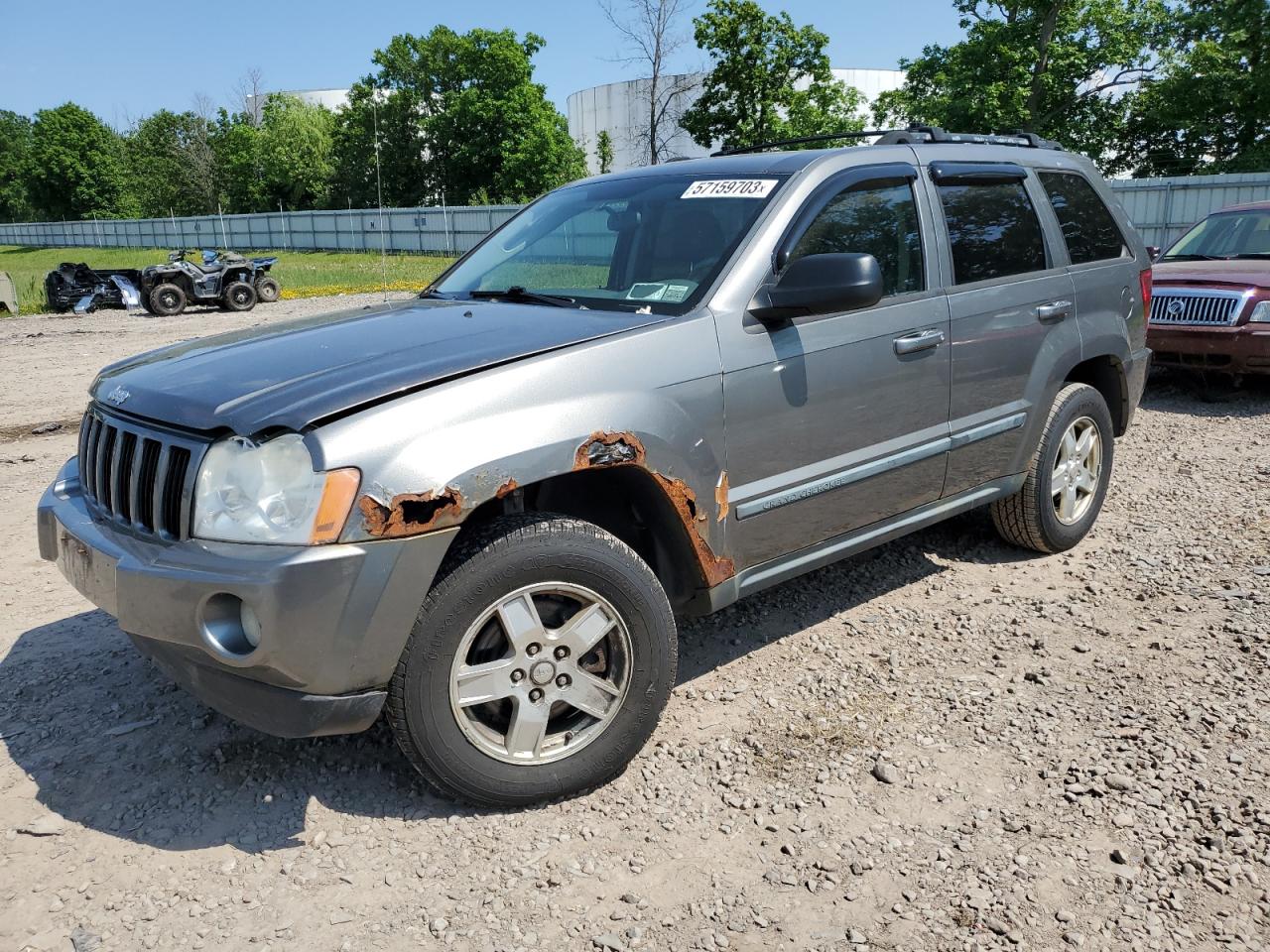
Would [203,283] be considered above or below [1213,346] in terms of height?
above

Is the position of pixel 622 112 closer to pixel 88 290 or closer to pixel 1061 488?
pixel 88 290

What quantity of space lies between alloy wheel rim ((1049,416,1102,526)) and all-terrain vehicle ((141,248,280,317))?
59.3 feet

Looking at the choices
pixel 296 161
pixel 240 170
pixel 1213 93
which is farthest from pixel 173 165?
pixel 1213 93

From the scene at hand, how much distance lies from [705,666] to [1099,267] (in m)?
2.74

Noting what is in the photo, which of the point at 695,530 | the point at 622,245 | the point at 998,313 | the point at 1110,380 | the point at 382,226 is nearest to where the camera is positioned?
the point at 695,530

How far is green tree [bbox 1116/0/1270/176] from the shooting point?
31.2 meters

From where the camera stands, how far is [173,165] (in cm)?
7900

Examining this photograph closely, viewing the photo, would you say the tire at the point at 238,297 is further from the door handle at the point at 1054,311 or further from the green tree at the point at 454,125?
the green tree at the point at 454,125

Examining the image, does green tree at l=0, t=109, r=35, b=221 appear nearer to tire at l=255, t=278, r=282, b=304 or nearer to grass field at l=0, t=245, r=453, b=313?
grass field at l=0, t=245, r=453, b=313

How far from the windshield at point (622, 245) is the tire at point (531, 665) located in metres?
0.94

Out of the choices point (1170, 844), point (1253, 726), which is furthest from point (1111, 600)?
point (1170, 844)

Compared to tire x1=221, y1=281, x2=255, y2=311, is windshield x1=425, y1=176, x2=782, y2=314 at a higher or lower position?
higher

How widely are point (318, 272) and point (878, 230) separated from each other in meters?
30.8

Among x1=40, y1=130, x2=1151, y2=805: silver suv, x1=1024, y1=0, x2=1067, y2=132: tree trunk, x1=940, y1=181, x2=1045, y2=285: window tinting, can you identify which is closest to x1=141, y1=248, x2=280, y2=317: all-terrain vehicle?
x1=40, y1=130, x2=1151, y2=805: silver suv
